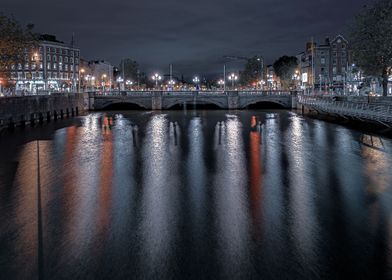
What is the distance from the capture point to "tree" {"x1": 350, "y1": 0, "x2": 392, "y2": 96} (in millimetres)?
60219

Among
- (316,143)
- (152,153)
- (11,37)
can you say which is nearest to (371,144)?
(316,143)

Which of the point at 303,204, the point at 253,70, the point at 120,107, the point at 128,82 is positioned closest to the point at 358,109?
the point at 303,204

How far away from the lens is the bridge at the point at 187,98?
4400 inches

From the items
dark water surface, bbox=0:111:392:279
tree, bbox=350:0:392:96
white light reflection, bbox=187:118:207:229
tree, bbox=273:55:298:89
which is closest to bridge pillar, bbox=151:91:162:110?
tree, bbox=350:0:392:96

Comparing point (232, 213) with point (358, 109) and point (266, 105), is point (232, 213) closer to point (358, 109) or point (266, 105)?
point (358, 109)

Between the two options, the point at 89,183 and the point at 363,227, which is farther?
the point at 89,183

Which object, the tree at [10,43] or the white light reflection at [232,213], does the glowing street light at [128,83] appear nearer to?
the tree at [10,43]

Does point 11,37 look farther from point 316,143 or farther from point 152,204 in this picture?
point 152,204

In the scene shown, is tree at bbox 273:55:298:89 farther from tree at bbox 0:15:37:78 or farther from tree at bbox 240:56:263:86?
tree at bbox 0:15:37:78

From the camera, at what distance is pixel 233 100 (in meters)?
114

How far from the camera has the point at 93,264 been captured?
13.3 meters

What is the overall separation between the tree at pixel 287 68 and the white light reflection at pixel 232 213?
13373 centimetres

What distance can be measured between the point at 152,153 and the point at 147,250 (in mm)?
23833

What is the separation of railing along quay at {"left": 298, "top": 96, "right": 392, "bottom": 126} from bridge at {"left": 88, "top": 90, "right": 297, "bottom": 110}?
82.7 feet
